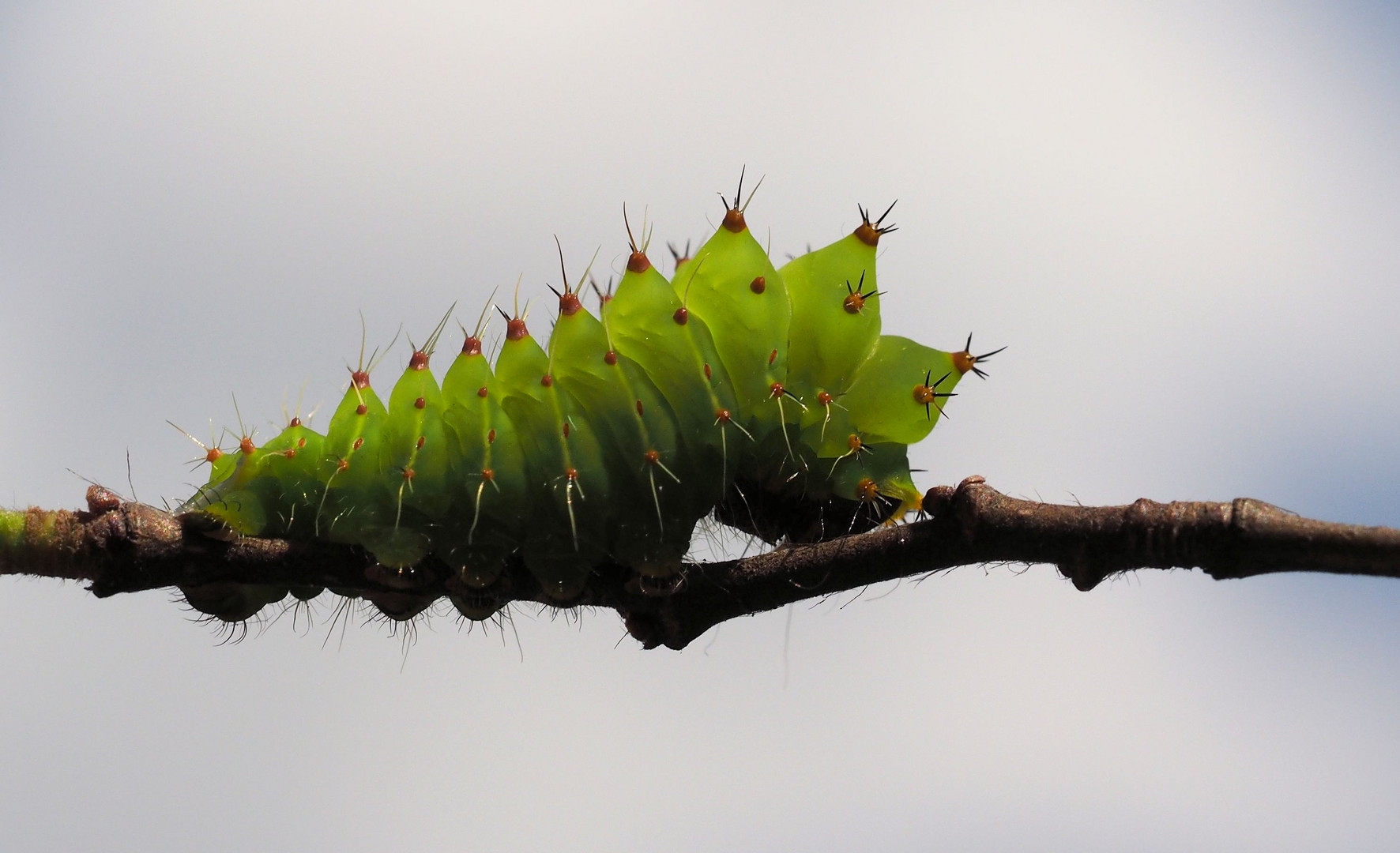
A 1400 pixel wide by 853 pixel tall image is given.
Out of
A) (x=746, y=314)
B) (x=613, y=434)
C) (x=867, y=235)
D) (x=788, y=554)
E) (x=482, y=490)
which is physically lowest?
(x=788, y=554)

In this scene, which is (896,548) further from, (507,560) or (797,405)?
(507,560)

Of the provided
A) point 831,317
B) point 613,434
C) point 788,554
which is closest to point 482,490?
point 613,434

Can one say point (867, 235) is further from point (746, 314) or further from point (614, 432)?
point (614, 432)

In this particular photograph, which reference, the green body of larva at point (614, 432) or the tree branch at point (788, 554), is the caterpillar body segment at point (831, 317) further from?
the tree branch at point (788, 554)

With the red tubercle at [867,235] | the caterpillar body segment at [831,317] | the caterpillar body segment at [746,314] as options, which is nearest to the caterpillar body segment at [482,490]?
the caterpillar body segment at [746,314]

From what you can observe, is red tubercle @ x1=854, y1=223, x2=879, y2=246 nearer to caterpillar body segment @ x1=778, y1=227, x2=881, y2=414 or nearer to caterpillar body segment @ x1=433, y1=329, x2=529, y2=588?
caterpillar body segment @ x1=778, y1=227, x2=881, y2=414

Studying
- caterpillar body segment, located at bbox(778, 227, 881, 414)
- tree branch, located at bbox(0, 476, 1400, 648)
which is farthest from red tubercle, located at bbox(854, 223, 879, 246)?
tree branch, located at bbox(0, 476, 1400, 648)

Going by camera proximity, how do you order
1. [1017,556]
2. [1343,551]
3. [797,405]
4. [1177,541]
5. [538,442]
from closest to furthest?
1. [1343,551]
2. [1177,541]
3. [1017,556]
4. [538,442]
5. [797,405]

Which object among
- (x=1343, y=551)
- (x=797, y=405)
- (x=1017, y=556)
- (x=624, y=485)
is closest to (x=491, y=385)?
(x=624, y=485)
